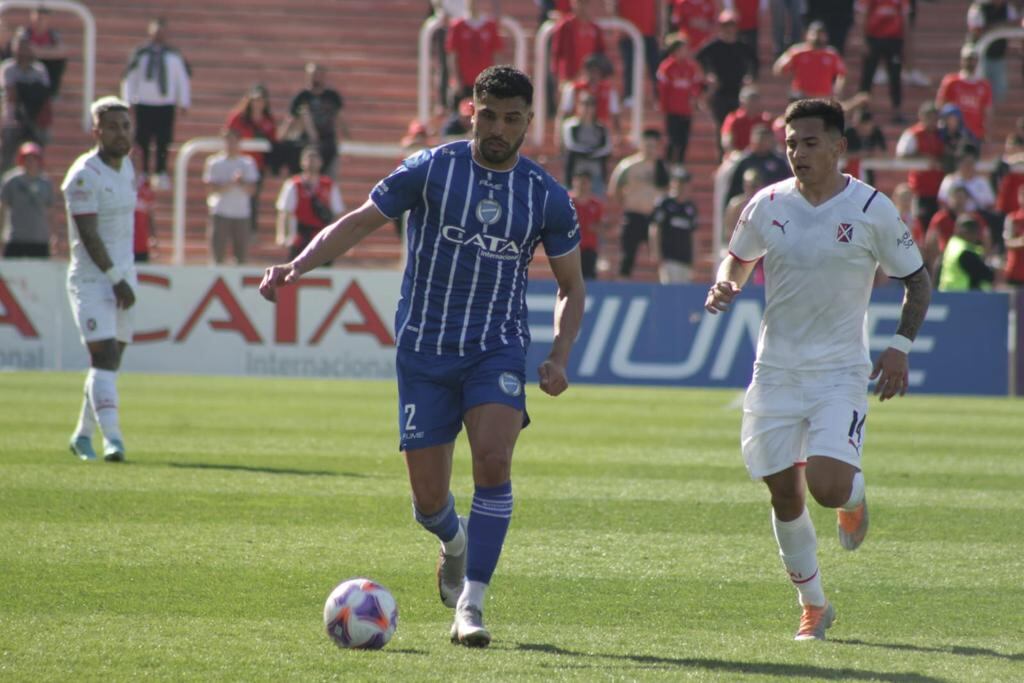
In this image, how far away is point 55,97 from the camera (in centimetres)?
2552

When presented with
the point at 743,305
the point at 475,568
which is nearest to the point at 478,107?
the point at 475,568

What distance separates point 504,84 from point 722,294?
3.96 feet

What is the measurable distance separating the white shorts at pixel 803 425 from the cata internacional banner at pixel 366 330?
1313 centimetres

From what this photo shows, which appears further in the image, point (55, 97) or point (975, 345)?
point (55, 97)

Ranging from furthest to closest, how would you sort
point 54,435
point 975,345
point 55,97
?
point 55,97
point 975,345
point 54,435

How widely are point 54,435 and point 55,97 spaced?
1337 centimetres

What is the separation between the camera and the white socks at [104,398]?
11.6 metres

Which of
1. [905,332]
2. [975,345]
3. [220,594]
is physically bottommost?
[975,345]

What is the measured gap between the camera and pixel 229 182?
21.7 m

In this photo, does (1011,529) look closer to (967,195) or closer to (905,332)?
(905,332)

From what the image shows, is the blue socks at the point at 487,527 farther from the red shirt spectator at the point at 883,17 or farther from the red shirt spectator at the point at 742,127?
the red shirt spectator at the point at 883,17

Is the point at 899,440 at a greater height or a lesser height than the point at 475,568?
lesser

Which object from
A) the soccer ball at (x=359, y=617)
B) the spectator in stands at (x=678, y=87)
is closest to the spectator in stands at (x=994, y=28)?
the spectator in stands at (x=678, y=87)

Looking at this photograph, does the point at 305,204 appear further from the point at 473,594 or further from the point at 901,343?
the point at 473,594
